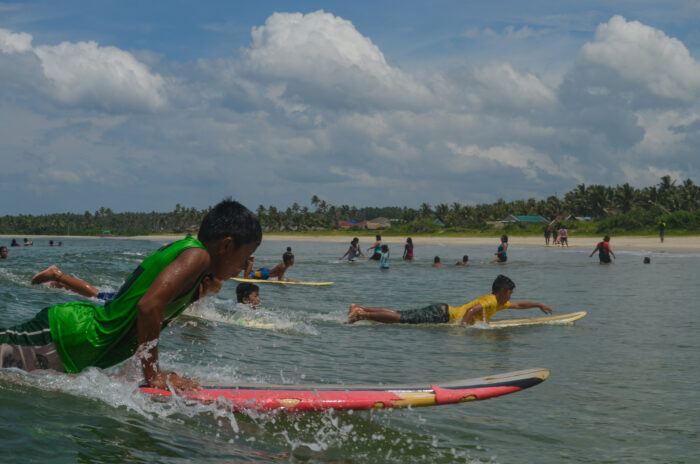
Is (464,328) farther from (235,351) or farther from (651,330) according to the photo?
(235,351)

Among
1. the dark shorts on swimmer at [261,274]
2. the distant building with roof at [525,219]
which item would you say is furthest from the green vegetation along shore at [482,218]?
the dark shorts on swimmer at [261,274]

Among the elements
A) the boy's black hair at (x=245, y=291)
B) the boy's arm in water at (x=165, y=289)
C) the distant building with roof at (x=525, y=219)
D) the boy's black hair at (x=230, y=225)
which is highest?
the distant building with roof at (x=525, y=219)

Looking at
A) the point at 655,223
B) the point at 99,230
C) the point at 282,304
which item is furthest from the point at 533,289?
the point at 99,230

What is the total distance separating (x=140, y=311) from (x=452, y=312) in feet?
29.2

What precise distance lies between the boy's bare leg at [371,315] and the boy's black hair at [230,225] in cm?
782

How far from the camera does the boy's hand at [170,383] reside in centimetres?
395

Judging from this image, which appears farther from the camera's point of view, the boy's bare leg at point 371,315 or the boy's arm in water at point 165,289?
the boy's bare leg at point 371,315

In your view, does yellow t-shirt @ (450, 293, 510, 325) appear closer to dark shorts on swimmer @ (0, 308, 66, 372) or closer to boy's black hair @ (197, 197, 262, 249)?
boy's black hair @ (197, 197, 262, 249)

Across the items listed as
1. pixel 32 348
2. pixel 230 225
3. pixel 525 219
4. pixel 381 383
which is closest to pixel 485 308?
pixel 381 383

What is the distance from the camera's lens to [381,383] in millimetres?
6891

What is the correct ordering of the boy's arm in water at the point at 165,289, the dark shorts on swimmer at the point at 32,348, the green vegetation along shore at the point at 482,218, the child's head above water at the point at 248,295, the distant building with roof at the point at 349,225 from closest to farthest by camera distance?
the boy's arm in water at the point at 165,289 < the dark shorts on swimmer at the point at 32,348 < the child's head above water at the point at 248,295 < the green vegetation along shore at the point at 482,218 < the distant building with roof at the point at 349,225

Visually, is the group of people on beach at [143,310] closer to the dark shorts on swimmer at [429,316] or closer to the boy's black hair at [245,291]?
the dark shorts on swimmer at [429,316]

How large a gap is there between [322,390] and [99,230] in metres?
184

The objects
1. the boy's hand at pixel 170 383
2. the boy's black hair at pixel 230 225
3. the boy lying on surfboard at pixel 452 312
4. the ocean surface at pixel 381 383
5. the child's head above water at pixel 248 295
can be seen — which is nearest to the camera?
the boy's black hair at pixel 230 225
